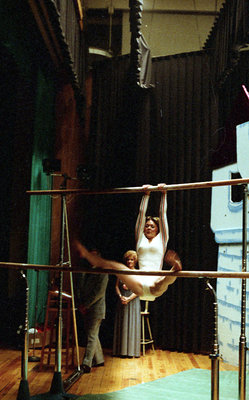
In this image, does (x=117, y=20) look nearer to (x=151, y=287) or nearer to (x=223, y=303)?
(x=223, y=303)

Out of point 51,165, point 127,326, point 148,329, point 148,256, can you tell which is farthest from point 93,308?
point 51,165

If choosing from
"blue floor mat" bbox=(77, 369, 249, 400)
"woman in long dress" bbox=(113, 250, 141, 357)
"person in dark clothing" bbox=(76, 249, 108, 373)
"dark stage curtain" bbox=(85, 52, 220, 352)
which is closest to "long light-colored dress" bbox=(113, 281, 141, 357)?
"woman in long dress" bbox=(113, 250, 141, 357)

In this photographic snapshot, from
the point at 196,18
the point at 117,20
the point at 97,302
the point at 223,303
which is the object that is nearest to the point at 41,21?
the point at 117,20

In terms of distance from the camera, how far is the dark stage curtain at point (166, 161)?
6.64 m

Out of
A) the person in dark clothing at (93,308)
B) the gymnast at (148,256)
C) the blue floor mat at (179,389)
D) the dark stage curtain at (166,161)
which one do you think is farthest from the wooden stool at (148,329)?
the gymnast at (148,256)

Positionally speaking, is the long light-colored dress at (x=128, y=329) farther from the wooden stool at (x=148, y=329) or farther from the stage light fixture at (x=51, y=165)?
the stage light fixture at (x=51, y=165)

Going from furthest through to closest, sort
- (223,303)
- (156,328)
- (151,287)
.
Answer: (156,328) < (223,303) < (151,287)

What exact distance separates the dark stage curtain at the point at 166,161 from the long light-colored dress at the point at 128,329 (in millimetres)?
592

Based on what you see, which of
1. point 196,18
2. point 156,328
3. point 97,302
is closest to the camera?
point 97,302

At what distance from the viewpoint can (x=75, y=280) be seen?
7.22 m

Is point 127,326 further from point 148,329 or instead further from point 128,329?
point 148,329

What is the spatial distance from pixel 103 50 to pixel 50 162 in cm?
237

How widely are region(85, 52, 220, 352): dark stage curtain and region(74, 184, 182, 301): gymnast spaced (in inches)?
87.6

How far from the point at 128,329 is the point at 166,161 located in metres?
2.58
